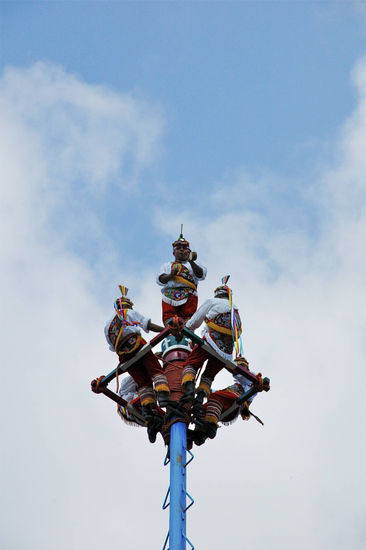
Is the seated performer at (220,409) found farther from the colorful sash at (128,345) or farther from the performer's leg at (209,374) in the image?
the colorful sash at (128,345)

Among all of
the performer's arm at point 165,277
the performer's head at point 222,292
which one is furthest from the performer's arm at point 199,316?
the performer's arm at point 165,277

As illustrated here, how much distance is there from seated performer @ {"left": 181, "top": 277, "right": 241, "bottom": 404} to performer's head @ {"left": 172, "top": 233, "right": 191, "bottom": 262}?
1.82 metres

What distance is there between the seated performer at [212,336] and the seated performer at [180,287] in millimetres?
1206

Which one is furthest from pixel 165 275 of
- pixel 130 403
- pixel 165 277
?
pixel 130 403

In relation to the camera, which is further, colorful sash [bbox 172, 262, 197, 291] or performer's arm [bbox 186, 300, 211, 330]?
colorful sash [bbox 172, 262, 197, 291]

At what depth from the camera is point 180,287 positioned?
52.3 feet

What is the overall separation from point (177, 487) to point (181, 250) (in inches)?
207

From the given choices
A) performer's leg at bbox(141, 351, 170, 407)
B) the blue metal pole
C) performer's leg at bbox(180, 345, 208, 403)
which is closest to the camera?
the blue metal pole

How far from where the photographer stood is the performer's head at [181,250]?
16.3 meters

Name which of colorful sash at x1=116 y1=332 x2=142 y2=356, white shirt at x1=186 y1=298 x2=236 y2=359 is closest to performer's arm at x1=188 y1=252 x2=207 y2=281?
white shirt at x1=186 y1=298 x2=236 y2=359

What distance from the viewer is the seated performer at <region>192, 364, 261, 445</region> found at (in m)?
14.1

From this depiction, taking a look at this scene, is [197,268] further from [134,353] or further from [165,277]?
[134,353]

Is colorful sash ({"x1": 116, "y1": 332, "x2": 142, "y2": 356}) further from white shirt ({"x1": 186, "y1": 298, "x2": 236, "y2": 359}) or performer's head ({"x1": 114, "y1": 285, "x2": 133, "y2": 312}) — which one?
white shirt ({"x1": 186, "y1": 298, "x2": 236, "y2": 359})

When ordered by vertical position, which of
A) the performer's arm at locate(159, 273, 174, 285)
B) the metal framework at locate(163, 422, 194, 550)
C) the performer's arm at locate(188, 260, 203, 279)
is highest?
the performer's arm at locate(188, 260, 203, 279)
